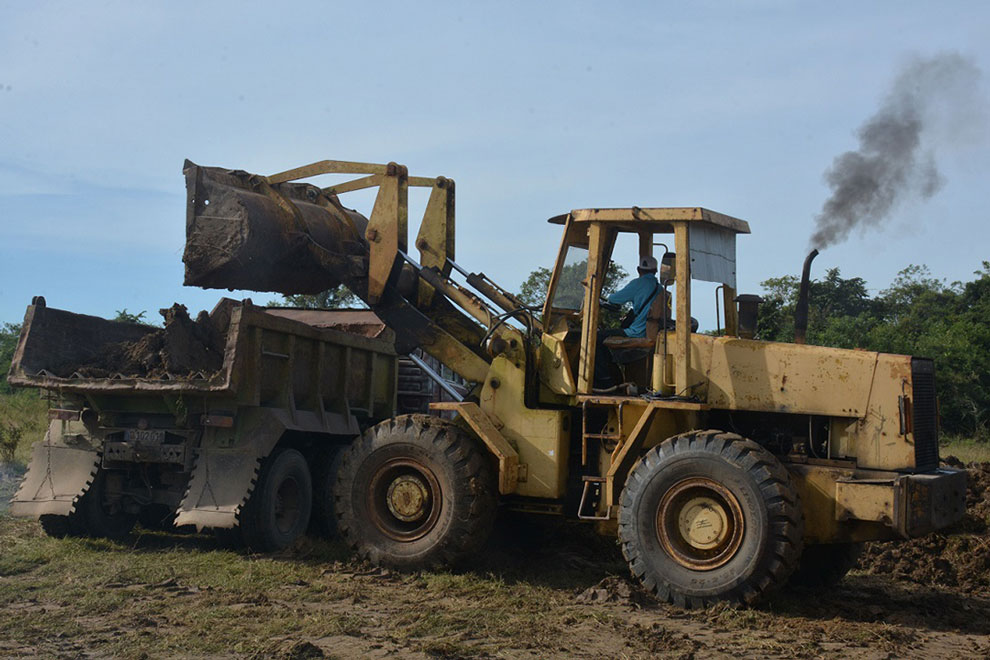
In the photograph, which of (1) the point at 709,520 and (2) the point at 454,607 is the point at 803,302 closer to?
(1) the point at 709,520

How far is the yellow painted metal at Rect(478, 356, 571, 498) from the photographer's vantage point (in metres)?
8.34

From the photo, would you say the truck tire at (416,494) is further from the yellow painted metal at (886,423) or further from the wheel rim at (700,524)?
the yellow painted metal at (886,423)

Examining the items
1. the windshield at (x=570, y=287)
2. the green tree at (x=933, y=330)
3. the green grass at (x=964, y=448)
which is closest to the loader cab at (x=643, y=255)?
the windshield at (x=570, y=287)

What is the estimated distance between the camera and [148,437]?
29.8ft

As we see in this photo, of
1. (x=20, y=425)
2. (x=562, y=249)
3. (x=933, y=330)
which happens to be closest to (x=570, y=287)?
(x=562, y=249)

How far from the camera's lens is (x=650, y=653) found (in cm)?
600

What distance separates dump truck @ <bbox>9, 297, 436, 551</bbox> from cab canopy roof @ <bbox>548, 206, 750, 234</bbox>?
10.1 feet

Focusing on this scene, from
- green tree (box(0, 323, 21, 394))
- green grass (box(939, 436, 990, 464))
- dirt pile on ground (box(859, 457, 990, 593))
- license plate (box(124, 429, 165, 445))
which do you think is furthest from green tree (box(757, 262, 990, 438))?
green tree (box(0, 323, 21, 394))

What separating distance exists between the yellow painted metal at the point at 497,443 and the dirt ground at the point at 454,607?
74cm

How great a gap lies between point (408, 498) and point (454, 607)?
4.86 ft

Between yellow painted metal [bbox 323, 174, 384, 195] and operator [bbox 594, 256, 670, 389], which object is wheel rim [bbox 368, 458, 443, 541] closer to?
operator [bbox 594, 256, 670, 389]

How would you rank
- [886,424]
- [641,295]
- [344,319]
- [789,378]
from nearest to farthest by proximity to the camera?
1. [886,424]
2. [789,378]
3. [641,295]
4. [344,319]

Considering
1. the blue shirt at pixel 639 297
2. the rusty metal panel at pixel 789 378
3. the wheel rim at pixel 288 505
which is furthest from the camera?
the wheel rim at pixel 288 505

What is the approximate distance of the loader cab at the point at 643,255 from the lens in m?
7.84
